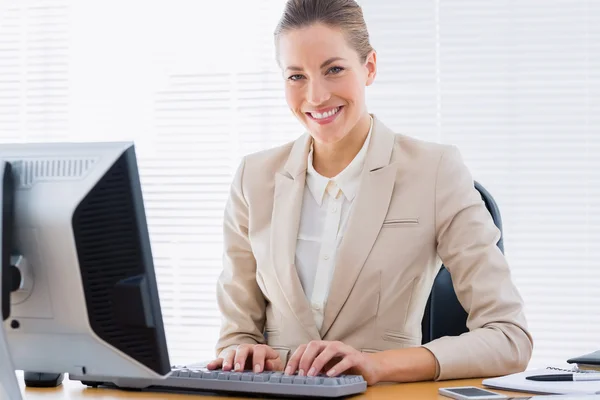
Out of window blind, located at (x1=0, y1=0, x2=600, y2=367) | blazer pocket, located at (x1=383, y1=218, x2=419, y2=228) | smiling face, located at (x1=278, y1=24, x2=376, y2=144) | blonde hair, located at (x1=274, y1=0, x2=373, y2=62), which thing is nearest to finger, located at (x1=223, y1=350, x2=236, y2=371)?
blazer pocket, located at (x1=383, y1=218, x2=419, y2=228)

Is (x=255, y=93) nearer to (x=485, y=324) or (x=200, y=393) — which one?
(x=485, y=324)

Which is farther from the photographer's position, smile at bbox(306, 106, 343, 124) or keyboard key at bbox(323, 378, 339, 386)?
smile at bbox(306, 106, 343, 124)

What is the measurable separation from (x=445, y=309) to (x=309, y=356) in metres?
0.62

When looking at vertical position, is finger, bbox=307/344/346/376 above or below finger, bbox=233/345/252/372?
above

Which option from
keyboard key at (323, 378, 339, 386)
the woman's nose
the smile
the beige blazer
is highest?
the woman's nose

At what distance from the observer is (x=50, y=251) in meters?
1.08

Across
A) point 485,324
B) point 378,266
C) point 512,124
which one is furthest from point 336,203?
point 512,124

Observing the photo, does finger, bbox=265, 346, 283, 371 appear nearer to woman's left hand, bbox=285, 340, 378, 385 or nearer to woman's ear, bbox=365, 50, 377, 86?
woman's left hand, bbox=285, 340, 378, 385

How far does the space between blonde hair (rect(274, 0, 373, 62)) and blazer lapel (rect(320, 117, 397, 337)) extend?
A: 0.99 feet

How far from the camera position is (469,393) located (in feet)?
4.25

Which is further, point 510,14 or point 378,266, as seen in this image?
point 510,14

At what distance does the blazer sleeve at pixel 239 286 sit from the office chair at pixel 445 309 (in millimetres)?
414

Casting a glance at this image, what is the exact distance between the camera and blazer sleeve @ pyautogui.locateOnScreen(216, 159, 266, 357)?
1.95m

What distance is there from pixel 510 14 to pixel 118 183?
7.83 feet
